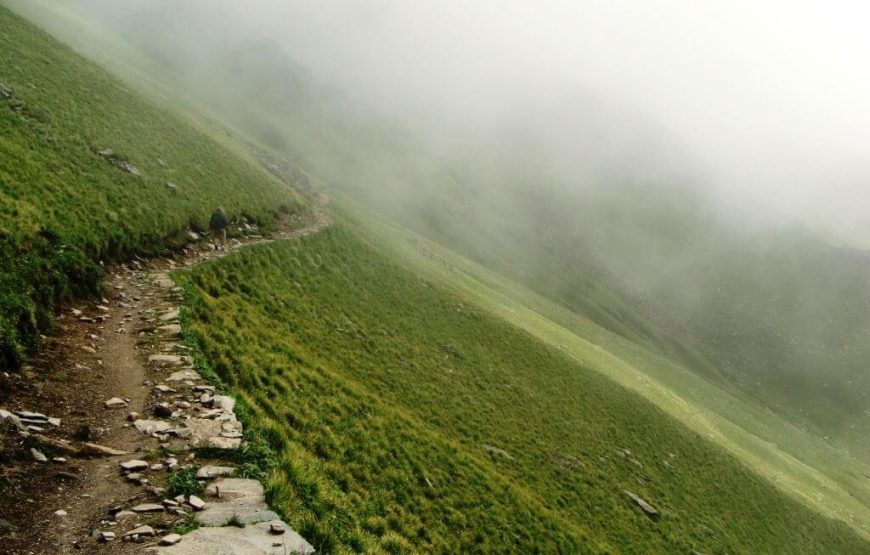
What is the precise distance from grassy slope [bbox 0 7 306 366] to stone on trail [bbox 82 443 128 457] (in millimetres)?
4063

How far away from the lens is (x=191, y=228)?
28.5 metres

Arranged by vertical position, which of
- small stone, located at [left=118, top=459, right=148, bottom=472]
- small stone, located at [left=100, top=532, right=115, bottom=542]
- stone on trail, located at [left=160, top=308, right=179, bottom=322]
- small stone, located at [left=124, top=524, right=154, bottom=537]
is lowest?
stone on trail, located at [left=160, top=308, right=179, bottom=322]

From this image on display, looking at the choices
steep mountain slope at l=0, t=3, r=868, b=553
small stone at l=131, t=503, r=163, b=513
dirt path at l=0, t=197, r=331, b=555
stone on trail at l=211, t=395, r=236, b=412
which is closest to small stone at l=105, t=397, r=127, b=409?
dirt path at l=0, t=197, r=331, b=555

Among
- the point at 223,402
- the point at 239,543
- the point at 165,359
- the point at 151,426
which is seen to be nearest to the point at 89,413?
the point at 151,426

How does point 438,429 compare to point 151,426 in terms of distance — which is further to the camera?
point 438,429

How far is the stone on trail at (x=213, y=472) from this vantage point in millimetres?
9598

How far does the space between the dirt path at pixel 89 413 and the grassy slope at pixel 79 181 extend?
3.42 ft

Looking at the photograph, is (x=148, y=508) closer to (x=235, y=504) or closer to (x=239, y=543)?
(x=235, y=504)

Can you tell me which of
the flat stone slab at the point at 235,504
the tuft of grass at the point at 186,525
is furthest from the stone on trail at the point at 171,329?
the tuft of grass at the point at 186,525

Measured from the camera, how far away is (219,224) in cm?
3045

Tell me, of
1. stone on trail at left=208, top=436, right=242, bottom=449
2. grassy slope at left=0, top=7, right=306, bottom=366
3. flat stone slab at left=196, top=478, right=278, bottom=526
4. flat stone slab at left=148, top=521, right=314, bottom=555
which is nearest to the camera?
flat stone slab at left=148, top=521, right=314, bottom=555

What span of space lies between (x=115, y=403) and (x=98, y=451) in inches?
84.4

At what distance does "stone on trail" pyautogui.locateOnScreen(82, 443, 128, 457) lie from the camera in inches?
379

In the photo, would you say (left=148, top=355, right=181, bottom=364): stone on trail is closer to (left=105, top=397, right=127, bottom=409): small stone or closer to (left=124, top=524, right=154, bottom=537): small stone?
(left=105, top=397, right=127, bottom=409): small stone
